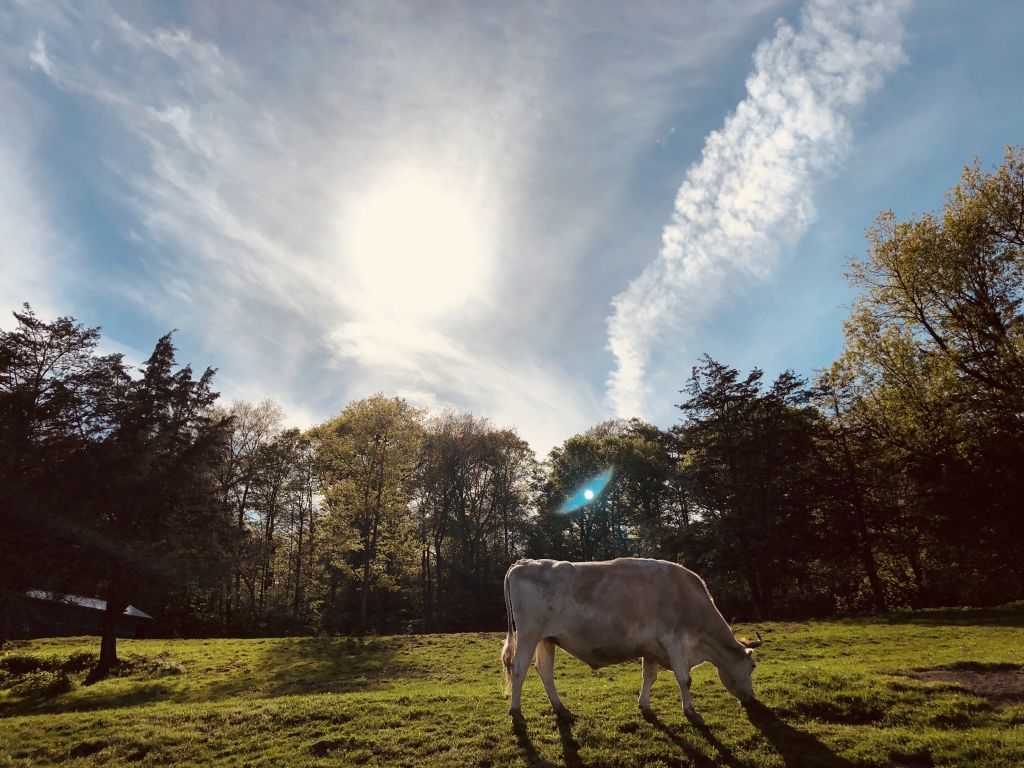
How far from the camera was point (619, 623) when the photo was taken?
8.38 m

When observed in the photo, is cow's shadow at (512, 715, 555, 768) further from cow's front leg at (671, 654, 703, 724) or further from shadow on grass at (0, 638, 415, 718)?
shadow on grass at (0, 638, 415, 718)

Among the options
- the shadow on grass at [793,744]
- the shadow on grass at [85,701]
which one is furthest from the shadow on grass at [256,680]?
the shadow on grass at [793,744]

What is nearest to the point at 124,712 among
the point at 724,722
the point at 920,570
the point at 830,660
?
the point at 724,722

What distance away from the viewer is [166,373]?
20.9 m

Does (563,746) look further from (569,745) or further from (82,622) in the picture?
(82,622)

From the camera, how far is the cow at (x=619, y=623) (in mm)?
8383

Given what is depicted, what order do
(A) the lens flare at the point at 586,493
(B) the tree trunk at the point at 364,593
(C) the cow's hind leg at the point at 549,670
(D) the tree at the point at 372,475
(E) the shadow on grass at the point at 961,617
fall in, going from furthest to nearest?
1. (A) the lens flare at the point at 586,493
2. (D) the tree at the point at 372,475
3. (B) the tree trunk at the point at 364,593
4. (E) the shadow on grass at the point at 961,617
5. (C) the cow's hind leg at the point at 549,670

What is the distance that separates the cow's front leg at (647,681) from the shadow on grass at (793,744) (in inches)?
61.9

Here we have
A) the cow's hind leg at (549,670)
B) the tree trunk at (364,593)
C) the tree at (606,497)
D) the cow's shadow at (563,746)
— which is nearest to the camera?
the cow's shadow at (563,746)

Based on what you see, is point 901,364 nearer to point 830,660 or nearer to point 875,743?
point 830,660

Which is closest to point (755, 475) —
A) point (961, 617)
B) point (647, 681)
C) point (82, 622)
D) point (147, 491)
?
point (961, 617)

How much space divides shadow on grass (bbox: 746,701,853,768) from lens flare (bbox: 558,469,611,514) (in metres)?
39.0

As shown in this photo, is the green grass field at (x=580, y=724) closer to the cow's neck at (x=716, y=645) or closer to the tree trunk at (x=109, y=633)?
the cow's neck at (x=716, y=645)

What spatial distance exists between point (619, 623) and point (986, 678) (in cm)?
890
